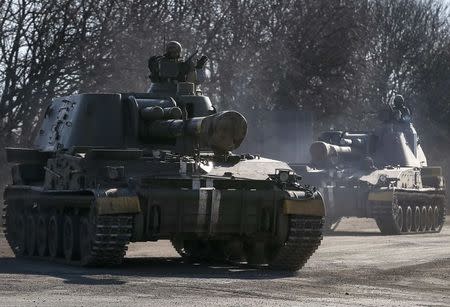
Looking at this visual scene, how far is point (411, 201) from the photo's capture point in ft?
98.6

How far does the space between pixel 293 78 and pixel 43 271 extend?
24833 mm

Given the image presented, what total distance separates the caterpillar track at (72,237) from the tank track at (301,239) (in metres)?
2.01

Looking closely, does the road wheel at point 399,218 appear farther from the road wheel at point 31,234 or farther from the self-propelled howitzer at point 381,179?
the road wheel at point 31,234

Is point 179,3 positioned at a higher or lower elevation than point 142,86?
higher

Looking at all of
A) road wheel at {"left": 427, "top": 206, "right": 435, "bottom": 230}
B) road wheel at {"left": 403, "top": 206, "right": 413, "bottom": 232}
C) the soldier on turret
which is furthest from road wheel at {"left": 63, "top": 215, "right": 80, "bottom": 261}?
road wheel at {"left": 427, "top": 206, "right": 435, "bottom": 230}

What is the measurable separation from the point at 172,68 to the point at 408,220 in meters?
11.8

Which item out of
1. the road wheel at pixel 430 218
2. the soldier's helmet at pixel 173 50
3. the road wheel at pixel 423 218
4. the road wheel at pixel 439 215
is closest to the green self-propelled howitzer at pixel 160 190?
the soldier's helmet at pixel 173 50

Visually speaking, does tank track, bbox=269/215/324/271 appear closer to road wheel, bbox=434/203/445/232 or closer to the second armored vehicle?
the second armored vehicle

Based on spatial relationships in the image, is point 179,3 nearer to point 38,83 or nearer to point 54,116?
point 38,83

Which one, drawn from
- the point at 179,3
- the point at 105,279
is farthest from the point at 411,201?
the point at 105,279

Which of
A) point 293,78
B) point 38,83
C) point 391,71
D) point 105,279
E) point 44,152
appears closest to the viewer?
point 105,279

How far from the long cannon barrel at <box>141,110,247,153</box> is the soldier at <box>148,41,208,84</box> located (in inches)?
65.2

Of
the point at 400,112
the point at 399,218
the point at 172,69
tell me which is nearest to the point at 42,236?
the point at 172,69

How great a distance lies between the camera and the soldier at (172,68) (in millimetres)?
19172
